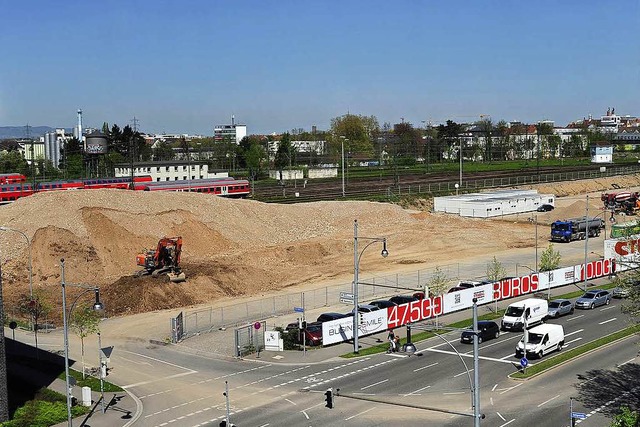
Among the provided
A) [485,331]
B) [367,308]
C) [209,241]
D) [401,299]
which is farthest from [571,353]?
[209,241]

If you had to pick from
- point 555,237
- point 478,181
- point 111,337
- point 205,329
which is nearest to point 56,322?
point 111,337

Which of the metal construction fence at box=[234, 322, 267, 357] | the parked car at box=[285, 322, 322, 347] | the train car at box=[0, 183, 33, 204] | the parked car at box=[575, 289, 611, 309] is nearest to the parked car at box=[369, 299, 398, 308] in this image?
the parked car at box=[285, 322, 322, 347]

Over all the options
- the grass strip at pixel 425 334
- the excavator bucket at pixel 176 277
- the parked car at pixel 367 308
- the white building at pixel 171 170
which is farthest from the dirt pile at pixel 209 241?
the white building at pixel 171 170

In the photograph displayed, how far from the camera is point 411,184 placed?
15050 centimetres

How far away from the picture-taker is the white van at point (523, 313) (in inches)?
2094

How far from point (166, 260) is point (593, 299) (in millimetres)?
37278

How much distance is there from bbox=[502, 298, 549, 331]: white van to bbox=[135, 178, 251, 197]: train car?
7391 centimetres

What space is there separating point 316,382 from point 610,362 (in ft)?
57.0

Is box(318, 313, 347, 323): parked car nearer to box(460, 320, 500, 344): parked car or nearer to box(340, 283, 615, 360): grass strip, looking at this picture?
box(340, 283, 615, 360): grass strip

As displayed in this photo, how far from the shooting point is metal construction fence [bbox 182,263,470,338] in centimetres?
5859

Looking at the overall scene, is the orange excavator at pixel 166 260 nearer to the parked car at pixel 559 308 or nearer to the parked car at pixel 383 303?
the parked car at pixel 383 303

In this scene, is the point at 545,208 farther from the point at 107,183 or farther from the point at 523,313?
the point at 523,313

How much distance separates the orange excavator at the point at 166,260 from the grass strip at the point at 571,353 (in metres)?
36.2

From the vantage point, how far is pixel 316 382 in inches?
1682
